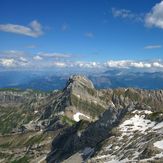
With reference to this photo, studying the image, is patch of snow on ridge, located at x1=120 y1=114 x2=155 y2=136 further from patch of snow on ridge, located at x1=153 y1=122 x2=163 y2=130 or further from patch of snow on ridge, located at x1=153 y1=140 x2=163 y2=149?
Result: patch of snow on ridge, located at x1=153 y1=140 x2=163 y2=149

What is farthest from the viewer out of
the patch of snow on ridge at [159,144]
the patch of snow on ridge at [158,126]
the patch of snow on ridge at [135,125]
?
the patch of snow on ridge at [135,125]

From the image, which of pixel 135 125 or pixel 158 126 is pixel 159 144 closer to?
pixel 158 126

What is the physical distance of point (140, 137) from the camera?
386ft

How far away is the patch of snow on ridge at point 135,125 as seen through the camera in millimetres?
131375

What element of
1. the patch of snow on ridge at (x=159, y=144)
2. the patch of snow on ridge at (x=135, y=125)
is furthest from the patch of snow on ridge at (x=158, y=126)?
Answer: the patch of snow on ridge at (x=159, y=144)

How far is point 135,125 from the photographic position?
138750mm

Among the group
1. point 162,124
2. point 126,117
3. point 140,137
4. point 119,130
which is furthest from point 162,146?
point 126,117

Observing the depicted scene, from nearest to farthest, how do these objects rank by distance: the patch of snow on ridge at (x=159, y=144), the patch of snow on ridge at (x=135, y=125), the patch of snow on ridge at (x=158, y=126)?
the patch of snow on ridge at (x=159, y=144), the patch of snow on ridge at (x=158, y=126), the patch of snow on ridge at (x=135, y=125)

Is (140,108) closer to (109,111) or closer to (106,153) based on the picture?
(109,111)

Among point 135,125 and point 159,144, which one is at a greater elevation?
point 159,144

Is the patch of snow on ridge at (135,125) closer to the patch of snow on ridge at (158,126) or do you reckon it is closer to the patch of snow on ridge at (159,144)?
the patch of snow on ridge at (158,126)

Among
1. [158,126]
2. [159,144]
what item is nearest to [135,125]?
[158,126]

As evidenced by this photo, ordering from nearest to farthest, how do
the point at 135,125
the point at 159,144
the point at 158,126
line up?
the point at 159,144 → the point at 158,126 → the point at 135,125

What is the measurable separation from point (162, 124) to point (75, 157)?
1963 inches
